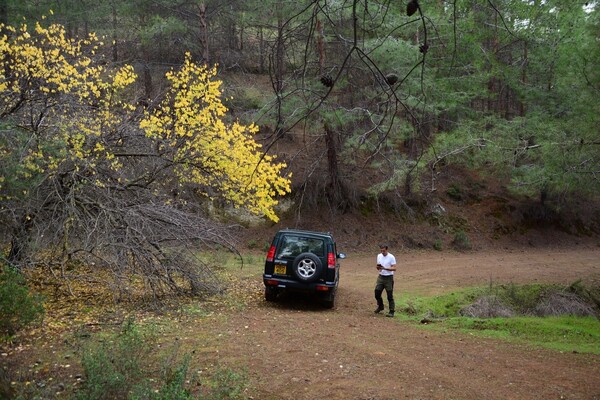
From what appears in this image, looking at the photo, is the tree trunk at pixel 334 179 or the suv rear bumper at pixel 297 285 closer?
the suv rear bumper at pixel 297 285

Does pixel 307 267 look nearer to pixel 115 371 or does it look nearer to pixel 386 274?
pixel 386 274

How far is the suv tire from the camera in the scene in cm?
1098

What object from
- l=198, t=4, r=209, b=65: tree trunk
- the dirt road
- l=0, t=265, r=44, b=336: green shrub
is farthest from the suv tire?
l=198, t=4, r=209, b=65: tree trunk

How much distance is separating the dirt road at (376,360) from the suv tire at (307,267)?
2.53ft

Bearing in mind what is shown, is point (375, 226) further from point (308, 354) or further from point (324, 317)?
point (308, 354)

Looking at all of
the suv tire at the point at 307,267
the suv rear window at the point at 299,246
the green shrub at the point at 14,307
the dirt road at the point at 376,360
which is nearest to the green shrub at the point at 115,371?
the green shrub at the point at 14,307

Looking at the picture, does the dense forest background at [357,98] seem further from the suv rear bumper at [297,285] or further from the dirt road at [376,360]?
the dirt road at [376,360]

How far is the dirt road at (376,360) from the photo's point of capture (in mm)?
6020

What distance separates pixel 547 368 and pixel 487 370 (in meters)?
0.93

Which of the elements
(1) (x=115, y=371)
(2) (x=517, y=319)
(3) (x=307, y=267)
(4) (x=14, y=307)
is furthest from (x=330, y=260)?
(1) (x=115, y=371)

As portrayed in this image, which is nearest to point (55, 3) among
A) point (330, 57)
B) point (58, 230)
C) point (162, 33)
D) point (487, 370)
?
point (162, 33)

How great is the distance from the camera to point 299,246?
37.5 feet

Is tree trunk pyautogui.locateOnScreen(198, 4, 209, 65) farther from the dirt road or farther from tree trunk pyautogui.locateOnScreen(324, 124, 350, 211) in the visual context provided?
the dirt road

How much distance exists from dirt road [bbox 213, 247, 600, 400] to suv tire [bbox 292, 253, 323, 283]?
0.77 meters
